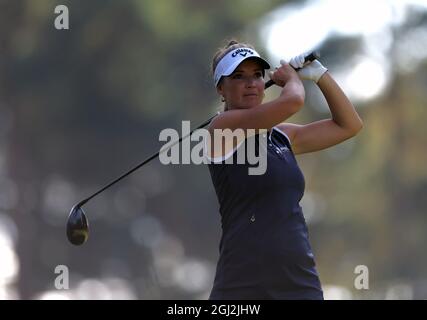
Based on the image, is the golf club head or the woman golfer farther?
the golf club head

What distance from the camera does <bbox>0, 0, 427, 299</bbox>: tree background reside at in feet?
73.1

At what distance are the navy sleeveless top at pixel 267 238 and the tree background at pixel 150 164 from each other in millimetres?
16032

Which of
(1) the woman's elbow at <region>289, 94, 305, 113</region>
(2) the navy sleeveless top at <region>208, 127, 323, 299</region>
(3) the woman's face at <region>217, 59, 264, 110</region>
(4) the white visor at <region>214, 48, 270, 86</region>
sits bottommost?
(2) the navy sleeveless top at <region>208, 127, 323, 299</region>

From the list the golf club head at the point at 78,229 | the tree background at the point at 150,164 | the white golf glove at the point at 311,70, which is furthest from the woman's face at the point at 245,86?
the tree background at the point at 150,164

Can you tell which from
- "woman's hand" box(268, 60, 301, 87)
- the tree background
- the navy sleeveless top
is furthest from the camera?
the tree background

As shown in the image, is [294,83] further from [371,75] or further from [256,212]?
[371,75]

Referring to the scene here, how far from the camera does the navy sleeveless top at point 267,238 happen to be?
5.36m

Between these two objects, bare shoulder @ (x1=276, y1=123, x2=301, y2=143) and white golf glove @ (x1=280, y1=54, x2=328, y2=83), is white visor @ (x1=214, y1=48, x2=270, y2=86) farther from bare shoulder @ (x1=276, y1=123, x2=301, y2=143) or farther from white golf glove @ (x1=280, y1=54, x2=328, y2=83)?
bare shoulder @ (x1=276, y1=123, x2=301, y2=143)

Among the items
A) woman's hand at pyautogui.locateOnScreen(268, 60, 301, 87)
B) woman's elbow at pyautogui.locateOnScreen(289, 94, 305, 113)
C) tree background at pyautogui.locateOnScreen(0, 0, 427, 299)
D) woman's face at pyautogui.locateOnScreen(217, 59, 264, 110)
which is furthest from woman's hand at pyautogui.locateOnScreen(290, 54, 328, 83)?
tree background at pyautogui.locateOnScreen(0, 0, 427, 299)

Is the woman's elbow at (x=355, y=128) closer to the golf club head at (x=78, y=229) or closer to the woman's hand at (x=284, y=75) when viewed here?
the woman's hand at (x=284, y=75)

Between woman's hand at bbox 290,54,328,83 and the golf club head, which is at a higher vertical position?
woman's hand at bbox 290,54,328,83

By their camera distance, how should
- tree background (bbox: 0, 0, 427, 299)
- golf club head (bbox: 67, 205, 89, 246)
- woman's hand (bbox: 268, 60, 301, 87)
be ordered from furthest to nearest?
tree background (bbox: 0, 0, 427, 299) < golf club head (bbox: 67, 205, 89, 246) < woman's hand (bbox: 268, 60, 301, 87)

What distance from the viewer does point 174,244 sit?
22.9 metres
